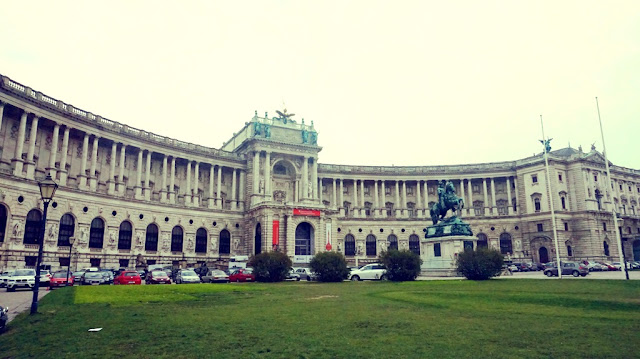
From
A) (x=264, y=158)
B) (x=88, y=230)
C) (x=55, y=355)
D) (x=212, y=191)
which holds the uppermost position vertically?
(x=264, y=158)

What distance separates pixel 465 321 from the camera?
534 inches

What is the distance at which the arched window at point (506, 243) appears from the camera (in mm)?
78562

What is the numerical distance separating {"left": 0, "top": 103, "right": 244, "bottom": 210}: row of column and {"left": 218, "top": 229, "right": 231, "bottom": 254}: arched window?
4.17 metres

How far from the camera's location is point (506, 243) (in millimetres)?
79062

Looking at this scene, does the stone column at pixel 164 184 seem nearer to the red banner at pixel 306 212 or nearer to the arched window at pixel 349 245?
the red banner at pixel 306 212

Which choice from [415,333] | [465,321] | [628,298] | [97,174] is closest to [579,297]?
[628,298]

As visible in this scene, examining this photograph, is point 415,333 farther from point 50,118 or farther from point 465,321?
point 50,118

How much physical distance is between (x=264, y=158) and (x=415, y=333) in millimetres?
60542

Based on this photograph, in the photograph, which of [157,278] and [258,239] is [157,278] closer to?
[157,278]

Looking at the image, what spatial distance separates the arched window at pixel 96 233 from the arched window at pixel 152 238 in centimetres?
649

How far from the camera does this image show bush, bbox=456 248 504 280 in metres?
34.1

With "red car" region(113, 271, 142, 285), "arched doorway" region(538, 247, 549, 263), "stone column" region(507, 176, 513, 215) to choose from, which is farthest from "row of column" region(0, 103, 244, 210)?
"arched doorway" region(538, 247, 549, 263)

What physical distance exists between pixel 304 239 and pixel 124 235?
24.7 m

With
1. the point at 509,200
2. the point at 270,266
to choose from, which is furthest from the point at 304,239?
the point at 509,200
